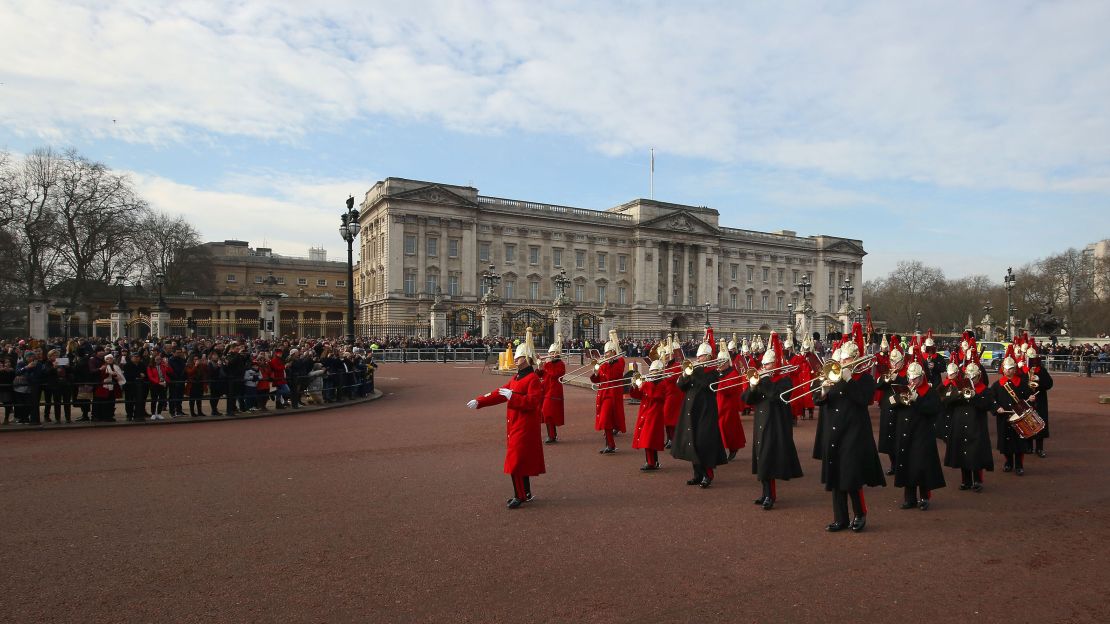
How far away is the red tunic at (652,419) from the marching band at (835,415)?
0.05 feet

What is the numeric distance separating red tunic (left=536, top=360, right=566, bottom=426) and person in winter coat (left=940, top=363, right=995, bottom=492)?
5980 mm

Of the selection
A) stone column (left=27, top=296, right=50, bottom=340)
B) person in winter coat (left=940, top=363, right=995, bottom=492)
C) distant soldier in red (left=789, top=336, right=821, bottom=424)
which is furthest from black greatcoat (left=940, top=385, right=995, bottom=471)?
stone column (left=27, top=296, right=50, bottom=340)

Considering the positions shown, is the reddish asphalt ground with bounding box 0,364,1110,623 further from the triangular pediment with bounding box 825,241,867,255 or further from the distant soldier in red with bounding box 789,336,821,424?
the triangular pediment with bounding box 825,241,867,255

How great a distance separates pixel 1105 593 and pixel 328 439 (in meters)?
10.9

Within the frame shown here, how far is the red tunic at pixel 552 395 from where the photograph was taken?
1213cm

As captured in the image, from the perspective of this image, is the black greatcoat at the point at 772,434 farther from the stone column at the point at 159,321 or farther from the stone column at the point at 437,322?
the stone column at the point at 159,321

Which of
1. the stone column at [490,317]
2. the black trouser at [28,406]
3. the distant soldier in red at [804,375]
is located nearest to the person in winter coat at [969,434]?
the distant soldier in red at [804,375]

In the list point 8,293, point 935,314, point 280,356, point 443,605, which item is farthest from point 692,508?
point 935,314

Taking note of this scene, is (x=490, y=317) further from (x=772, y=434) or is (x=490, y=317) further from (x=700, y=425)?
(x=772, y=434)

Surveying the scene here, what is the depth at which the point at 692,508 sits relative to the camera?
777cm

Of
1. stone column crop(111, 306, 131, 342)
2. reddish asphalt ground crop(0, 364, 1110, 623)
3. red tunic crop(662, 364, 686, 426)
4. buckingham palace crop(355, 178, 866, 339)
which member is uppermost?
buckingham palace crop(355, 178, 866, 339)

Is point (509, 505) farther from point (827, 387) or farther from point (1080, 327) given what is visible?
point (1080, 327)

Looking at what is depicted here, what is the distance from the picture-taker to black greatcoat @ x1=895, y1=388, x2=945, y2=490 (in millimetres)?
7602

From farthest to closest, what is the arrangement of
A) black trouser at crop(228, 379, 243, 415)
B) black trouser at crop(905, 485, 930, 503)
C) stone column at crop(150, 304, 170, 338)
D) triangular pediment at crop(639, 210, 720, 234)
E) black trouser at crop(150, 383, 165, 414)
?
triangular pediment at crop(639, 210, 720, 234)
stone column at crop(150, 304, 170, 338)
black trouser at crop(228, 379, 243, 415)
black trouser at crop(150, 383, 165, 414)
black trouser at crop(905, 485, 930, 503)
